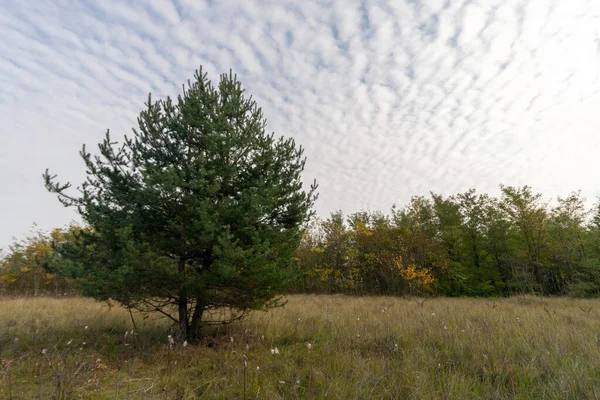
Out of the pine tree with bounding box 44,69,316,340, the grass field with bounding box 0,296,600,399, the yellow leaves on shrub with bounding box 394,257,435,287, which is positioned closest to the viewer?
the grass field with bounding box 0,296,600,399

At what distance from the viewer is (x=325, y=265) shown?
23.1 metres

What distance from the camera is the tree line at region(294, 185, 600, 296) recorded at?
19750 millimetres

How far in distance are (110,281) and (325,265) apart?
64.3ft

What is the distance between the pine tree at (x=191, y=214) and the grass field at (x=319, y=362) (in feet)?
3.46

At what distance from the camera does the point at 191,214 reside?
17.7 ft

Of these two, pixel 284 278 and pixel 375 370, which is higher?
pixel 284 278

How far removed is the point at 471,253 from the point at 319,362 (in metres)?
24.3

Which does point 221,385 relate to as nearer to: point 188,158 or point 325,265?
point 188,158

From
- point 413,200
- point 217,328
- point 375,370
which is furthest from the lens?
point 413,200

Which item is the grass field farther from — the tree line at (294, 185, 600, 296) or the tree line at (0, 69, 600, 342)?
the tree line at (294, 185, 600, 296)

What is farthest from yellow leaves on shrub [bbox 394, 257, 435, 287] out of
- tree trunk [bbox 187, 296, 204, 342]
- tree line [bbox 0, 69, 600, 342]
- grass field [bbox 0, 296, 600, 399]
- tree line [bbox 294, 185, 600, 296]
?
tree trunk [bbox 187, 296, 204, 342]

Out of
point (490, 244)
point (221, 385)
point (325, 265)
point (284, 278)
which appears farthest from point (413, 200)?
point (221, 385)

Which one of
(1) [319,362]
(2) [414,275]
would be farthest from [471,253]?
(1) [319,362]

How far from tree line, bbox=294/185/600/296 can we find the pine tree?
49.4ft
